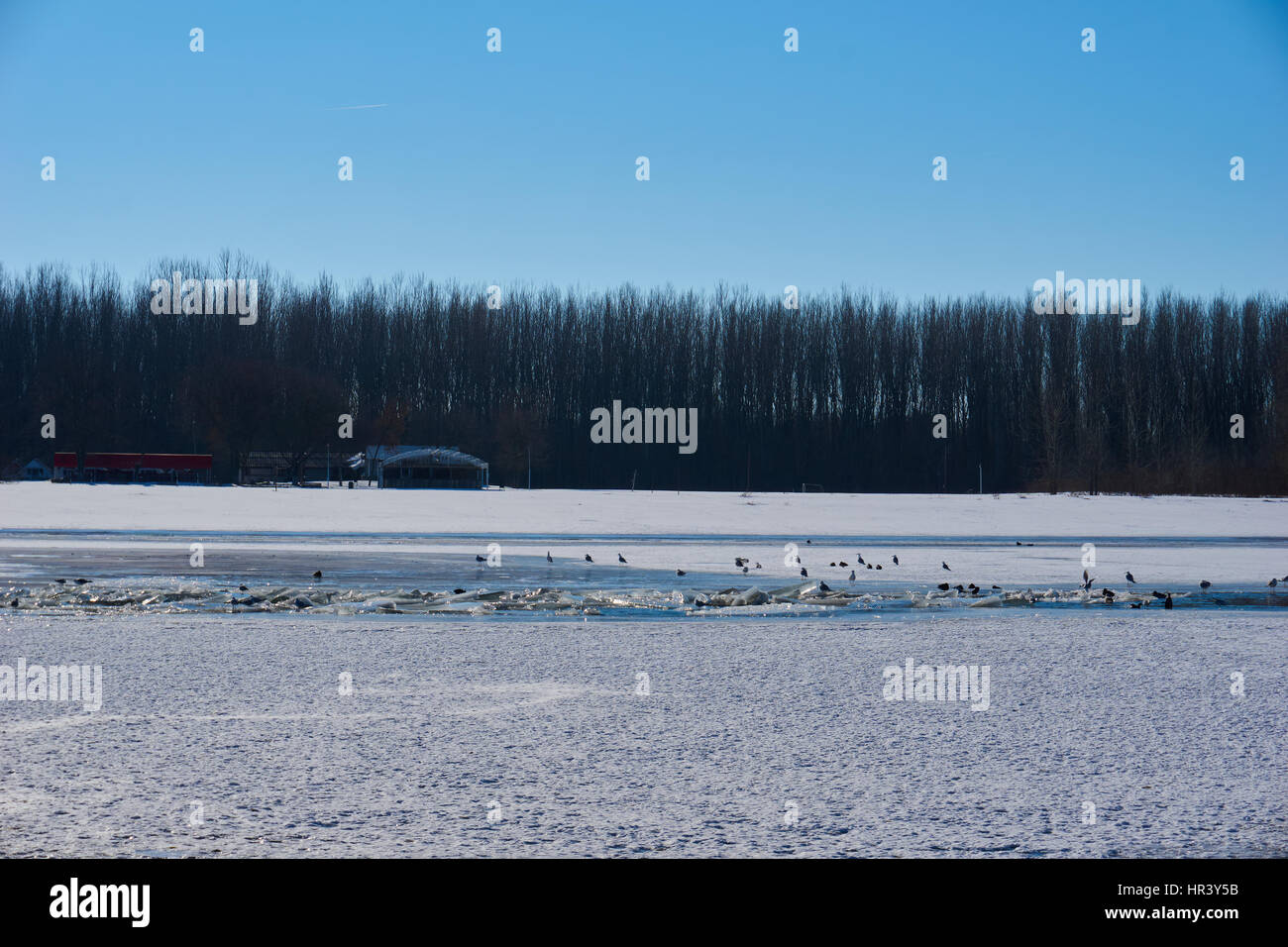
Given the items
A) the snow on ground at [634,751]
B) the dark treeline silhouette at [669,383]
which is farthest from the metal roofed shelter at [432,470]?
the snow on ground at [634,751]

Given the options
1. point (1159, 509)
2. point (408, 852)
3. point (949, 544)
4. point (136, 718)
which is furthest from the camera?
point (1159, 509)

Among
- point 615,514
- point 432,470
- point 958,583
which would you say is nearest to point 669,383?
point 432,470

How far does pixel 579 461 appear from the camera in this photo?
8550cm

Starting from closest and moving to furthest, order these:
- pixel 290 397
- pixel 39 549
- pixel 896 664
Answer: pixel 896 664 < pixel 39 549 < pixel 290 397

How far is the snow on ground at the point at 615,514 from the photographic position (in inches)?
934

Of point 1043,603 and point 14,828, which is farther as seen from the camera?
point 1043,603

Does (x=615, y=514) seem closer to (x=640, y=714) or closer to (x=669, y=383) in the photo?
(x=640, y=714)

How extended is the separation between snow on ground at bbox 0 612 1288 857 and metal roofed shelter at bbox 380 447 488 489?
182 ft

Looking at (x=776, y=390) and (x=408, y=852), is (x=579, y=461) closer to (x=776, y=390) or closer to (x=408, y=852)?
(x=776, y=390)

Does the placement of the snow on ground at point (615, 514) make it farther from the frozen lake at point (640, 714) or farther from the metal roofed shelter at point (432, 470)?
the metal roofed shelter at point (432, 470)

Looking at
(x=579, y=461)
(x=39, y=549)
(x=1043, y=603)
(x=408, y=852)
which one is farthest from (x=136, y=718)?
(x=579, y=461)

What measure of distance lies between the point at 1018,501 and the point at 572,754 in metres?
34.0

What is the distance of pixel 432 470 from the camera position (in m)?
63.2

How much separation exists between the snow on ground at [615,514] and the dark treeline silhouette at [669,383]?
3269 cm
